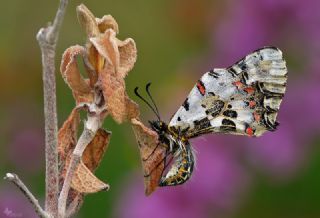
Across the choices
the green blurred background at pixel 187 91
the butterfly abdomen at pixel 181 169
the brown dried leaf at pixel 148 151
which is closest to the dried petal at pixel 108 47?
the brown dried leaf at pixel 148 151

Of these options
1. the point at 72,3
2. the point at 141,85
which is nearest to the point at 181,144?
the point at 141,85

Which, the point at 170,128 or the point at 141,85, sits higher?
the point at 170,128

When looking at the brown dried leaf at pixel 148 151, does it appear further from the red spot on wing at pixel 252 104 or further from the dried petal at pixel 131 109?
the red spot on wing at pixel 252 104

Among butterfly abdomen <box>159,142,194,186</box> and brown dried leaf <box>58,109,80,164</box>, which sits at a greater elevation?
brown dried leaf <box>58,109,80,164</box>

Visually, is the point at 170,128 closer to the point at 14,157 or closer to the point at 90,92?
the point at 90,92

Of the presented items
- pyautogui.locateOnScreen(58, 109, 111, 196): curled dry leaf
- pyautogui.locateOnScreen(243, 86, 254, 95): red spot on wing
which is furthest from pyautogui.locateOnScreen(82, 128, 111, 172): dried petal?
pyautogui.locateOnScreen(243, 86, 254, 95): red spot on wing

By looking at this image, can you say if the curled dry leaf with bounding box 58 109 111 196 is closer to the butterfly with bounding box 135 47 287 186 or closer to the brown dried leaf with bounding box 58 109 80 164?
the brown dried leaf with bounding box 58 109 80 164
